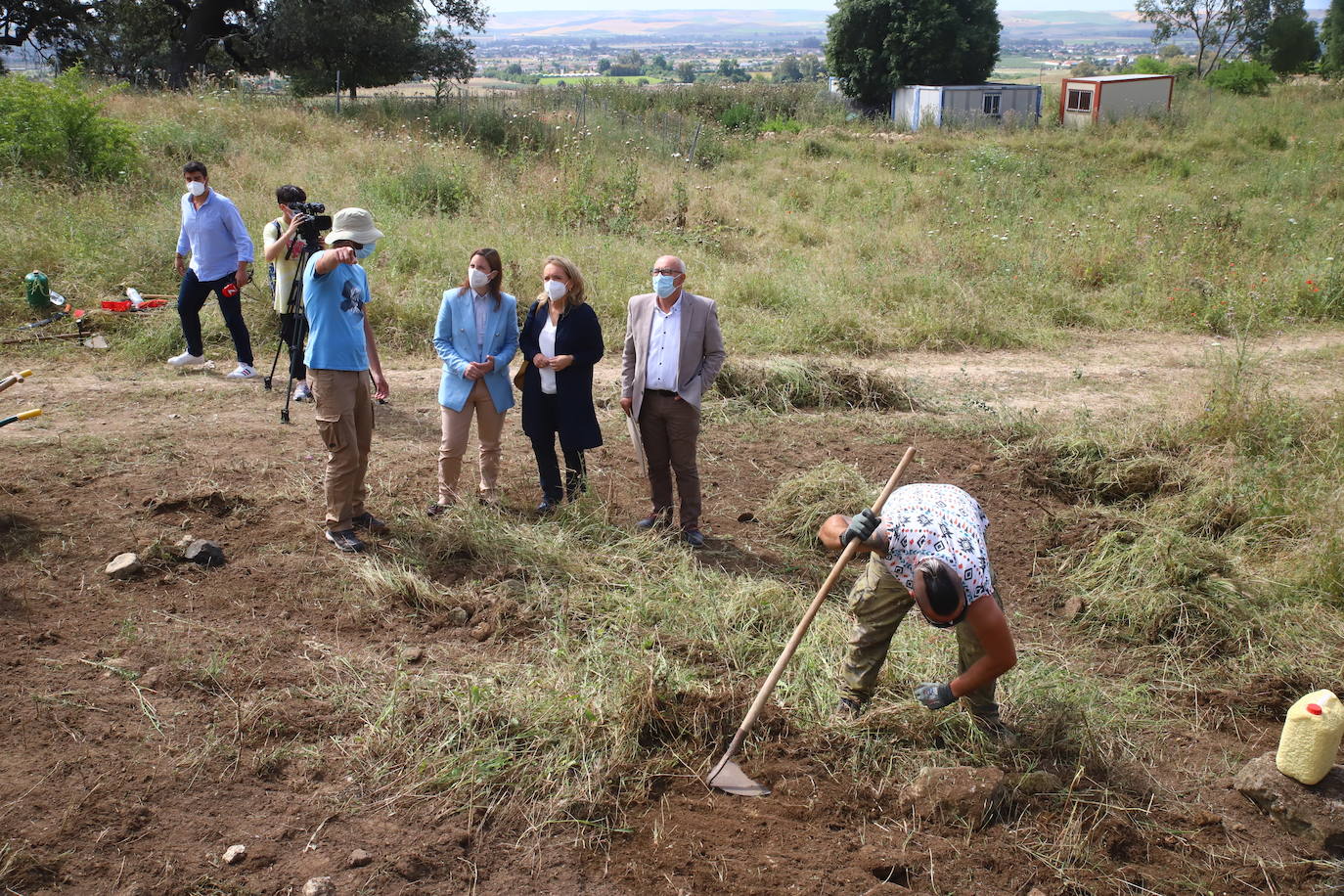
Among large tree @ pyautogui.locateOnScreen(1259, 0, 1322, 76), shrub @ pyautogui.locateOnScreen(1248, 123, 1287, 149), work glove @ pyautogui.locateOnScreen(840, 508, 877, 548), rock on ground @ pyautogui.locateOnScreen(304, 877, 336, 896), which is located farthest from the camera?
large tree @ pyautogui.locateOnScreen(1259, 0, 1322, 76)

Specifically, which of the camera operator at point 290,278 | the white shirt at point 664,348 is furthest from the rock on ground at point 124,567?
the white shirt at point 664,348

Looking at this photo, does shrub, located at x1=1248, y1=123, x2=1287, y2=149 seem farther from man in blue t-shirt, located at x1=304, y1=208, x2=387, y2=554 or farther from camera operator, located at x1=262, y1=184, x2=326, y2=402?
man in blue t-shirt, located at x1=304, y1=208, x2=387, y2=554

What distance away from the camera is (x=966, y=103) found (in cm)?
2992

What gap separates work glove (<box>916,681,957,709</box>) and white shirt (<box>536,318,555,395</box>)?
2.91 m

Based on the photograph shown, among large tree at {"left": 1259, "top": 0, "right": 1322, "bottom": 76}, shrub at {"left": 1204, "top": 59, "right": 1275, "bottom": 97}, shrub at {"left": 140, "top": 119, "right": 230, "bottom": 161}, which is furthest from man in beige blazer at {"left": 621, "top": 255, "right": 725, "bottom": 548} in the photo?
large tree at {"left": 1259, "top": 0, "right": 1322, "bottom": 76}

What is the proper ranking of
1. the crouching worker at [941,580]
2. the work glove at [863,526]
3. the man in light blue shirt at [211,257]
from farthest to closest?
the man in light blue shirt at [211,257] → the work glove at [863,526] → the crouching worker at [941,580]

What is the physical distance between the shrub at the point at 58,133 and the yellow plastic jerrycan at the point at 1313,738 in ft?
44.6

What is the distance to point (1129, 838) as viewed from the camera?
3709 mm

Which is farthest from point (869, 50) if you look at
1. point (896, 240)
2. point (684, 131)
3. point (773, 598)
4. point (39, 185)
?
point (773, 598)

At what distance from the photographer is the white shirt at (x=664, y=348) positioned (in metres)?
5.75

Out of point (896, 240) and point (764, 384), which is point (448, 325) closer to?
point (764, 384)

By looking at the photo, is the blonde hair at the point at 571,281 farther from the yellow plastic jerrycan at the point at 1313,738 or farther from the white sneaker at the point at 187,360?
the white sneaker at the point at 187,360

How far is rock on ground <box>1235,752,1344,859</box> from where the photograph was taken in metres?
3.79

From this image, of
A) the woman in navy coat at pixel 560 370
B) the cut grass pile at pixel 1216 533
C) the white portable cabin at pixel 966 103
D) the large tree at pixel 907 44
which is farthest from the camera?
the large tree at pixel 907 44
